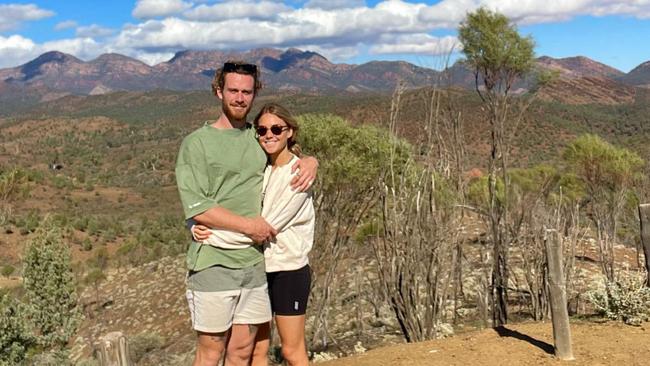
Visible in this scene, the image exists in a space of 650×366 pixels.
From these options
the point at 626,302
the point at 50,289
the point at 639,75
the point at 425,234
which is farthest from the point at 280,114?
the point at 639,75

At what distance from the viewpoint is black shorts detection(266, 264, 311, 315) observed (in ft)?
9.18

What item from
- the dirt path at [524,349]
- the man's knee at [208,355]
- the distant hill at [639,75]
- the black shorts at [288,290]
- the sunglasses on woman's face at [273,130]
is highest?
the distant hill at [639,75]

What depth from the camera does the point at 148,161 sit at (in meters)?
53.8

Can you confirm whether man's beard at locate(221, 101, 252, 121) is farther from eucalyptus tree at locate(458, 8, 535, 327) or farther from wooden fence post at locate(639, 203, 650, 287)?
eucalyptus tree at locate(458, 8, 535, 327)

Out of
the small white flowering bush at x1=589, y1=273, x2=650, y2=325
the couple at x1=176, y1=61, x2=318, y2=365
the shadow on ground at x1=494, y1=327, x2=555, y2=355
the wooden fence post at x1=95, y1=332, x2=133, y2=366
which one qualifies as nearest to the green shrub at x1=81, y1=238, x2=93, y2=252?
the shadow on ground at x1=494, y1=327, x2=555, y2=355

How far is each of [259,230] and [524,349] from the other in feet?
10.7

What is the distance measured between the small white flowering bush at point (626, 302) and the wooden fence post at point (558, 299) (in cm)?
122

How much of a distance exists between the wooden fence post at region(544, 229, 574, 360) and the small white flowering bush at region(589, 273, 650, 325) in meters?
1.22

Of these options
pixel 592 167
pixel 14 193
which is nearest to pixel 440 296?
pixel 592 167

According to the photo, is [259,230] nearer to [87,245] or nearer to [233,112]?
[233,112]

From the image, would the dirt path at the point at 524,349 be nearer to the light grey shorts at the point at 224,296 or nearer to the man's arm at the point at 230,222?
the light grey shorts at the point at 224,296

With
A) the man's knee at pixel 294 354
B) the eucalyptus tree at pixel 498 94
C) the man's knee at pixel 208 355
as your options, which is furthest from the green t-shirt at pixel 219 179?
the eucalyptus tree at pixel 498 94

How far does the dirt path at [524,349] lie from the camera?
474 cm

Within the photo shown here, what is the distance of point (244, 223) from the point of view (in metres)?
2.56
